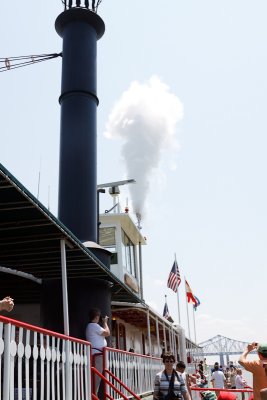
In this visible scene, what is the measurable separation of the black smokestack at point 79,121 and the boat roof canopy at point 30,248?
1.50 meters

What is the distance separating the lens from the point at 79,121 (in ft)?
38.9

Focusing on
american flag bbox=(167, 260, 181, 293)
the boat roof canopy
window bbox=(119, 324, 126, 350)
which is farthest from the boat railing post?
american flag bbox=(167, 260, 181, 293)

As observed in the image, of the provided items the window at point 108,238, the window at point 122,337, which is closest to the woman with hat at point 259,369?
the window at point 108,238

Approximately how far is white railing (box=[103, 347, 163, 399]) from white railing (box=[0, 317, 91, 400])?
4.71 ft

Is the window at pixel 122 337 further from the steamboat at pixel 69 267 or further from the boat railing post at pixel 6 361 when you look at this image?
the boat railing post at pixel 6 361

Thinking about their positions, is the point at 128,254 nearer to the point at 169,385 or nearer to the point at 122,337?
the point at 122,337

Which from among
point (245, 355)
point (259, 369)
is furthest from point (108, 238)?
point (259, 369)

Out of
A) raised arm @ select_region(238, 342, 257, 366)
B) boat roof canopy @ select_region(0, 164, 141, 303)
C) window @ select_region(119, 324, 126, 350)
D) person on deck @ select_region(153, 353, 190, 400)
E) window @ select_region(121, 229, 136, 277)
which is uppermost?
window @ select_region(121, 229, 136, 277)

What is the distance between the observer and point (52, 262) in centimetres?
902

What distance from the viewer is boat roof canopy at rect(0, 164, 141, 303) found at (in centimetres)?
595

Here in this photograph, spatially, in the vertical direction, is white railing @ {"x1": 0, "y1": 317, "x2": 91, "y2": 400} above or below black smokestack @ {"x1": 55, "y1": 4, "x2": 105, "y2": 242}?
below

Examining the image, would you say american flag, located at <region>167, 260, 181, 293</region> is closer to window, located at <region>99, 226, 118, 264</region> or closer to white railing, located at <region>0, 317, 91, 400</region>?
window, located at <region>99, 226, 118, 264</region>

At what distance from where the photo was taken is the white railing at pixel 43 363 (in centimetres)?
404

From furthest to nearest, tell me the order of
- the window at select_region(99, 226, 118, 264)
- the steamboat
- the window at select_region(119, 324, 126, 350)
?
the window at select_region(119, 324, 126, 350)
the window at select_region(99, 226, 118, 264)
the steamboat
